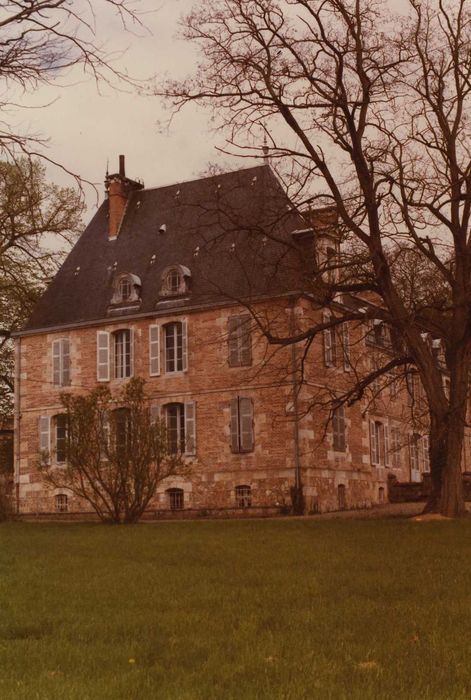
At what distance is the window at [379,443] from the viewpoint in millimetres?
32500

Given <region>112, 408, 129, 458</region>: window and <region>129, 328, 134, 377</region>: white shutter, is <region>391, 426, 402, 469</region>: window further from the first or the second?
<region>112, 408, 129, 458</region>: window

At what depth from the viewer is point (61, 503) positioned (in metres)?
31.4

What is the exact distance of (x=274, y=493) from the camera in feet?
90.6

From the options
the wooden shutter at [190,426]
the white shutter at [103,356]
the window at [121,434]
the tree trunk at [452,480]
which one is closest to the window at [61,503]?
the white shutter at [103,356]

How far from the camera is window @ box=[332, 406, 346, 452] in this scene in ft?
96.9

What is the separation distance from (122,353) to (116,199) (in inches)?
247

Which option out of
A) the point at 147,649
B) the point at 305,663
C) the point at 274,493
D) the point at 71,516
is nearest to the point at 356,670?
the point at 305,663

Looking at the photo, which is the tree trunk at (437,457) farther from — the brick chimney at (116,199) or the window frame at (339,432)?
the brick chimney at (116,199)

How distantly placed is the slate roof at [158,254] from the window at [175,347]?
0.65m

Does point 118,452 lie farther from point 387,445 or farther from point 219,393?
point 387,445

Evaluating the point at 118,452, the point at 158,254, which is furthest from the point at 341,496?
the point at 158,254

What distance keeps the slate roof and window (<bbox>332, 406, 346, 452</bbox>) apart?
184 inches

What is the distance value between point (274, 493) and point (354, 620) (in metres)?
20.8

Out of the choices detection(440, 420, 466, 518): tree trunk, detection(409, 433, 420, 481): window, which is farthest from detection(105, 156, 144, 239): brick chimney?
detection(440, 420, 466, 518): tree trunk
